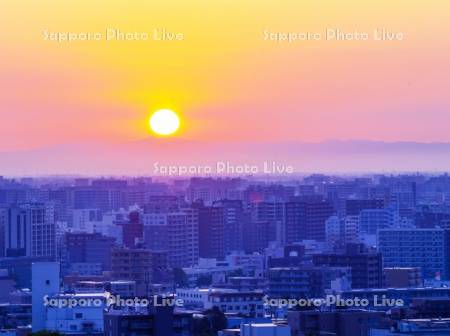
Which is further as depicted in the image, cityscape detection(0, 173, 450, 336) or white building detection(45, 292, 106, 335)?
cityscape detection(0, 173, 450, 336)

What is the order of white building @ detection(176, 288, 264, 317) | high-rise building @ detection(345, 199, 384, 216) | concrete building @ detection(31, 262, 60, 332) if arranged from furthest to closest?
high-rise building @ detection(345, 199, 384, 216)
white building @ detection(176, 288, 264, 317)
concrete building @ detection(31, 262, 60, 332)

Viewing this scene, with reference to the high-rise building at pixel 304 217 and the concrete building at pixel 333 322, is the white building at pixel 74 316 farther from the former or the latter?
the high-rise building at pixel 304 217

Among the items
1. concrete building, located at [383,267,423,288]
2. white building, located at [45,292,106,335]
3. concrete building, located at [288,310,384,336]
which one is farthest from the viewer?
concrete building, located at [383,267,423,288]

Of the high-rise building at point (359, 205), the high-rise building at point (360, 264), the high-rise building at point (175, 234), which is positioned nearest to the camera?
the high-rise building at point (360, 264)

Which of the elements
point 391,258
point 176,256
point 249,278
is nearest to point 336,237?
point 176,256

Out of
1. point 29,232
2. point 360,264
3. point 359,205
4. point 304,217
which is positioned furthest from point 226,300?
point 359,205

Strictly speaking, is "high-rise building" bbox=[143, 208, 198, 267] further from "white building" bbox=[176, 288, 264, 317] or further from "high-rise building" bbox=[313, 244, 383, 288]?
"white building" bbox=[176, 288, 264, 317]

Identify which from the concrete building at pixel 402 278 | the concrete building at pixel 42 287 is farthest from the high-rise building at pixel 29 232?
the concrete building at pixel 42 287

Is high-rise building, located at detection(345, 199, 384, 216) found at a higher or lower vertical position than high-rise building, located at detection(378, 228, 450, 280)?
higher

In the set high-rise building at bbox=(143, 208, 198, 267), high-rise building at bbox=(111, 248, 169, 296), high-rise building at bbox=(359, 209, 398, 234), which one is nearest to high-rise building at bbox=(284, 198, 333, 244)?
high-rise building at bbox=(359, 209, 398, 234)

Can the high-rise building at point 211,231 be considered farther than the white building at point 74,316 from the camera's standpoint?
Yes

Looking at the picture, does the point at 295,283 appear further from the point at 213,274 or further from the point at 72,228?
the point at 72,228

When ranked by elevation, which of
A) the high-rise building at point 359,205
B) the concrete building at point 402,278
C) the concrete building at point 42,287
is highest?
the high-rise building at point 359,205
